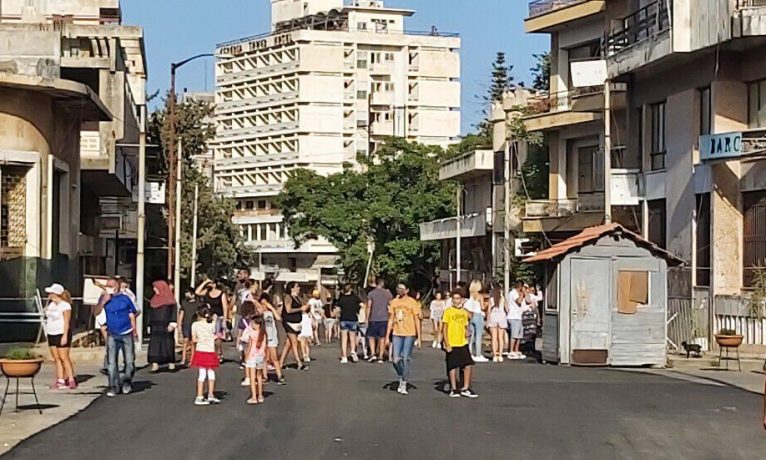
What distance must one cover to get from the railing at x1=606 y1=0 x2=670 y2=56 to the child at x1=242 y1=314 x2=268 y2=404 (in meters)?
19.2

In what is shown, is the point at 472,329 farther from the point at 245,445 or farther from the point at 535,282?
the point at 535,282

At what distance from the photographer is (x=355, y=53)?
122188 mm

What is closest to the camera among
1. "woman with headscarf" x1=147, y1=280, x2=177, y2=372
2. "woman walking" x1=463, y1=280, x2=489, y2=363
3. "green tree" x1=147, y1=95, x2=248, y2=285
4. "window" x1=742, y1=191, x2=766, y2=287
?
"woman with headscarf" x1=147, y1=280, x2=177, y2=372

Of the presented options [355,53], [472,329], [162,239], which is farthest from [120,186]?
[355,53]

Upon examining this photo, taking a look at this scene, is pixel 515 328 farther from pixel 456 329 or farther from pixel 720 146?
pixel 456 329

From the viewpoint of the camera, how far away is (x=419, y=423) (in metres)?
18.1

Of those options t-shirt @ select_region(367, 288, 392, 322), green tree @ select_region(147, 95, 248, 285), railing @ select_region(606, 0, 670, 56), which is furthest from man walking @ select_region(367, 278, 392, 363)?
green tree @ select_region(147, 95, 248, 285)

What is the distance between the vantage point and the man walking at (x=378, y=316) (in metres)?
30.4

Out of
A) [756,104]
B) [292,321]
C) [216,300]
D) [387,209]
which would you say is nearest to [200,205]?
[387,209]

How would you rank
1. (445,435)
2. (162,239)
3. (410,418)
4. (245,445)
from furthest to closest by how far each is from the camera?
1. (162,239)
2. (410,418)
3. (445,435)
4. (245,445)

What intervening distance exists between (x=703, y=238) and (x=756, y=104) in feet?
12.5

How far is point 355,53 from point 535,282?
231 ft

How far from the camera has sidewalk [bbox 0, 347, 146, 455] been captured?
17.3 meters

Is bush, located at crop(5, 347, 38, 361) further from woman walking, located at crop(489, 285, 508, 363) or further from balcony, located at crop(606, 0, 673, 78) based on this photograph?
balcony, located at crop(606, 0, 673, 78)
